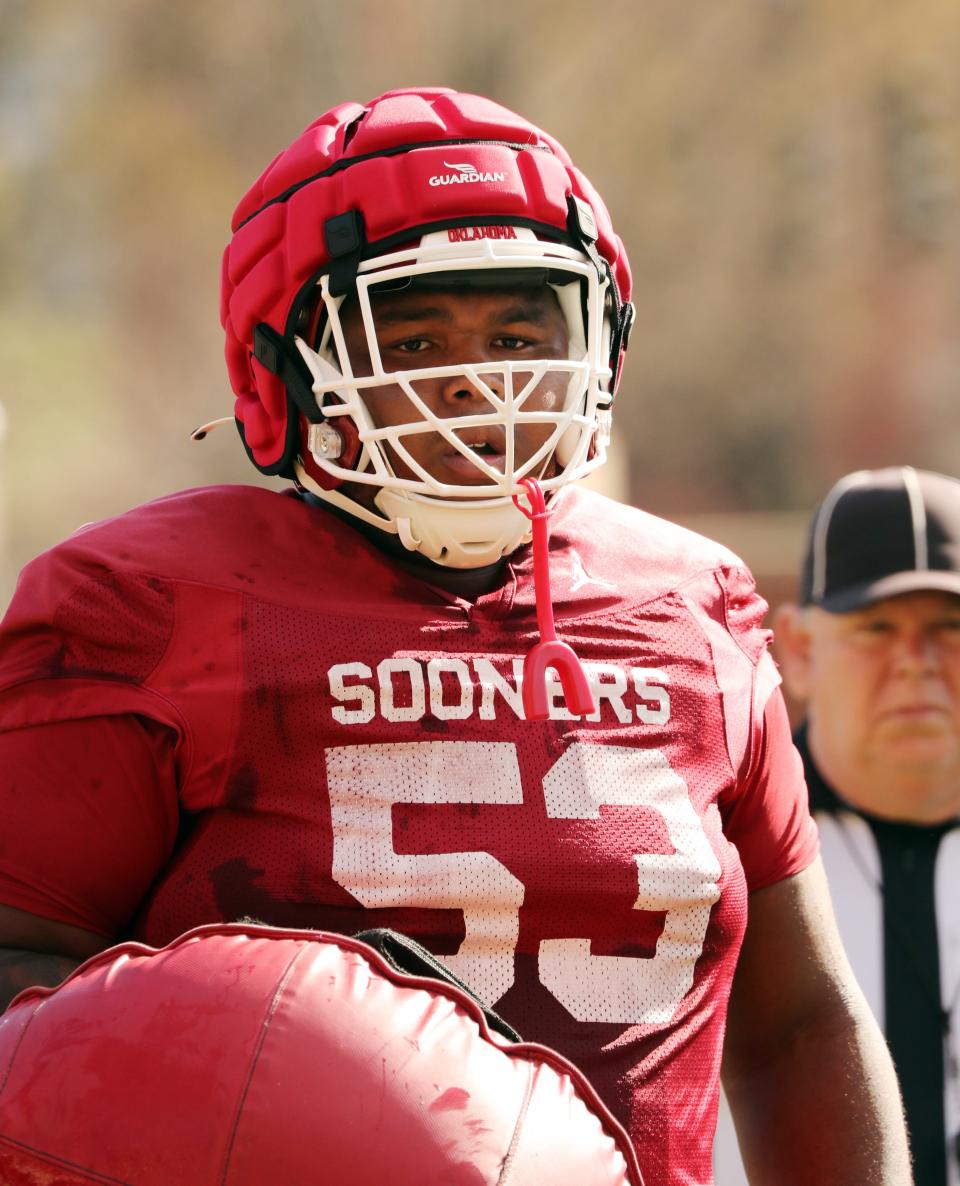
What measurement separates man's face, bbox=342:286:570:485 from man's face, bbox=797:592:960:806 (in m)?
1.43

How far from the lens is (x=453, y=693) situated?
77.2 inches

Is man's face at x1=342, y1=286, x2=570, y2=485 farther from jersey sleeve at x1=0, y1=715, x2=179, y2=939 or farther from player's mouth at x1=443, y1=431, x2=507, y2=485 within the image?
jersey sleeve at x1=0, y1=715, x2=179, y2=939

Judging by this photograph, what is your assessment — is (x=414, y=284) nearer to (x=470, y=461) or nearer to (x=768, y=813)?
(x=470, y=461)

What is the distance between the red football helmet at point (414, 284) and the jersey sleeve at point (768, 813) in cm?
40

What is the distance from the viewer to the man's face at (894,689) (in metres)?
3.34

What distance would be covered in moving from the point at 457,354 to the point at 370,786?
0.52 metres

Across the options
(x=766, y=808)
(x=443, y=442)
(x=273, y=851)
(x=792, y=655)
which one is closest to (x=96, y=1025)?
(x=273, y=851)

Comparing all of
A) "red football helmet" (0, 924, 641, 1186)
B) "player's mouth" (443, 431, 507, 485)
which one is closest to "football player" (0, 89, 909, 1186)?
"player's mouth" (443, 431, 507, 485)

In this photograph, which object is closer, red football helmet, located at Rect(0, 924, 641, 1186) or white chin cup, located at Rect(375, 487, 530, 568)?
red football helmet, located at Rect(0, 924, 641, 1186)

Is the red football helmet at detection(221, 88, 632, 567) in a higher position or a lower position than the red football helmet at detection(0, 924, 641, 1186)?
higher

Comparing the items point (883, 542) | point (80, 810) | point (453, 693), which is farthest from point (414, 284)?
point (883, 542)

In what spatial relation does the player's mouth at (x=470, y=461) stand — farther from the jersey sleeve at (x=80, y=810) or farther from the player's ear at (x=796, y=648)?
the player's ear at (x=796, y=648)

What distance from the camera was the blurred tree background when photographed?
2239 centimetres

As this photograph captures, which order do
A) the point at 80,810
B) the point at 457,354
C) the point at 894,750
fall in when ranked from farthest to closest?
the point at 894,750 → the point at 457,354 → the point at 80,810
